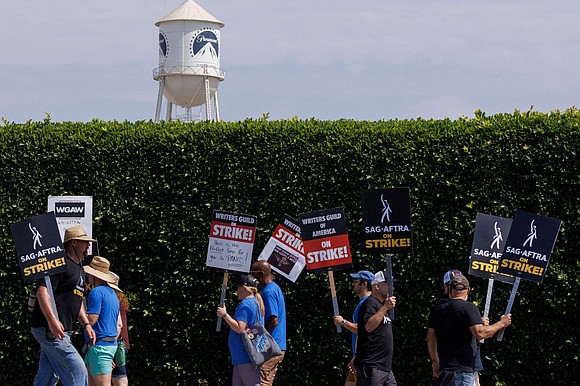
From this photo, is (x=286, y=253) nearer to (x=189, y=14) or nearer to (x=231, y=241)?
(x=231, y=241)

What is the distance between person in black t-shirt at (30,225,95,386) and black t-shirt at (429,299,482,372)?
3.51 meters

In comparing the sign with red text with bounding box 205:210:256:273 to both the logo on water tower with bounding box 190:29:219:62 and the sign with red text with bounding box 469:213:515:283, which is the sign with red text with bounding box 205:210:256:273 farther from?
the logo on water tower with bounding box 190:29:219:62

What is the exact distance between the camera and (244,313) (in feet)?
32.9

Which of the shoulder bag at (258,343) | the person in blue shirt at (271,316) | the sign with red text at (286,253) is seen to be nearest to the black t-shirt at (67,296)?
the shoulder bag at (258,343)

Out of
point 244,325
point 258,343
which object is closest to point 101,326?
point 244,325

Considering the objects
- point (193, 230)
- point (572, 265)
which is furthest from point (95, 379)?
point (572, 265)

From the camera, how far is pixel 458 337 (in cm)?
917

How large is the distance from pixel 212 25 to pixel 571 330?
26912 millimetres

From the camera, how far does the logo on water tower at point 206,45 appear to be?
35.8 metres

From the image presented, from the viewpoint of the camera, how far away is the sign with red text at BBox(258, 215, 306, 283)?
39.4 ft

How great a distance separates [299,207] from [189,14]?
2520cm

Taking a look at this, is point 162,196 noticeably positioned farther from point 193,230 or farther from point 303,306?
point 303,306

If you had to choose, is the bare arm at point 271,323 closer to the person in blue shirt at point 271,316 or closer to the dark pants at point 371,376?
the person in blue shirt at point 271,316

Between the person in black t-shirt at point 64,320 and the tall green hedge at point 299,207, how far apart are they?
2.09m
